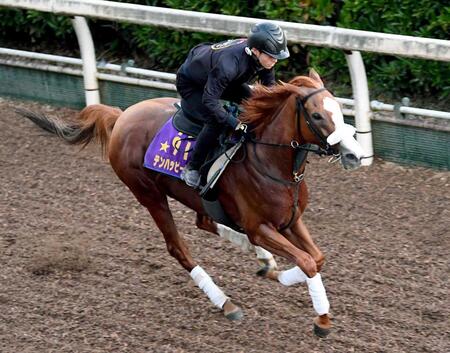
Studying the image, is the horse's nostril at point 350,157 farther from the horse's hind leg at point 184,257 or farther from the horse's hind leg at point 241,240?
→ the horse's hind leg at point 184,257

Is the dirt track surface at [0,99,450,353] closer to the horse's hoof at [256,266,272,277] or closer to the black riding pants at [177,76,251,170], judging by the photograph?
the horse's hoof at [256,266,272,277]

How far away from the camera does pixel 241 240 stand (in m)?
7.00

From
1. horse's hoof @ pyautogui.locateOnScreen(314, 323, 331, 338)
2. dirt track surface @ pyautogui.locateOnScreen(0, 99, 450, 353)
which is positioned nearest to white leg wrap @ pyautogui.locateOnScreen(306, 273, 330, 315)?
horse's hoof @ pyautogui.locateOnScreen(314, 323, 331, 338)

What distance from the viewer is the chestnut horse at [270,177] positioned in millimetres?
5883

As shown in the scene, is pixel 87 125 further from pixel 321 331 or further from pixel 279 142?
pixel 321 331

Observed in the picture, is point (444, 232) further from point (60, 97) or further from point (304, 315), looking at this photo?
point (60, 97)

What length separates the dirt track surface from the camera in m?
6.24

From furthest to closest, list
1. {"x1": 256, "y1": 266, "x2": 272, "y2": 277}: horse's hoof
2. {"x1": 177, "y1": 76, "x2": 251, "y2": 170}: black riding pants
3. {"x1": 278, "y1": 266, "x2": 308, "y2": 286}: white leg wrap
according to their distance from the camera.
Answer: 1. {"x1": 256, "y1": 266, "x2": 272, "y2": 277}: horse's hoof
2. {"x1": 177, "y1": 76, "x2": 251, "y2": 170}: black riding pants
3. {"x1": 278, "y1": 266, "x2": 308, "y2": 286}: white leg wrap

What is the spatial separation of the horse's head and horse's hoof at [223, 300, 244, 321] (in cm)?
125

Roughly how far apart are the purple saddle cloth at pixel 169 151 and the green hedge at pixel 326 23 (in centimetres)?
279

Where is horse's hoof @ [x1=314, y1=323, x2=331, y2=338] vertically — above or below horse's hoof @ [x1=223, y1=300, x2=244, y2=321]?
above

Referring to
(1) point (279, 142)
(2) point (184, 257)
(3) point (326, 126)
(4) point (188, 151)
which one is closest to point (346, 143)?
(3) point (326, 126)

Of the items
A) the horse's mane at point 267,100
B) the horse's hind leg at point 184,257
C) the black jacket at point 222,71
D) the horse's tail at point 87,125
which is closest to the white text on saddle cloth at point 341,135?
the horse's mane at point 267,100

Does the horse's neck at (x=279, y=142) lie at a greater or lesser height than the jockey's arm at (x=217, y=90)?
lesser
